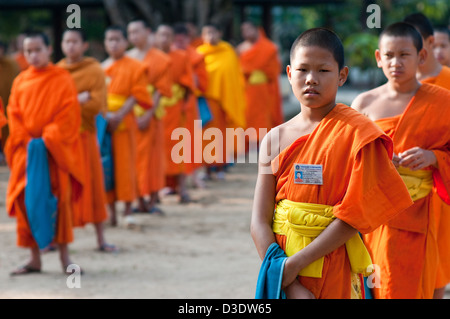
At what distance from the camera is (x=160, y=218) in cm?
878

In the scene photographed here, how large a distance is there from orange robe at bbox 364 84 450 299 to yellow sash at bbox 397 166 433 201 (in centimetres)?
4

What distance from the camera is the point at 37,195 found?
5828mm

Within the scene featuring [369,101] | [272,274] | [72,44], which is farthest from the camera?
[72,44]

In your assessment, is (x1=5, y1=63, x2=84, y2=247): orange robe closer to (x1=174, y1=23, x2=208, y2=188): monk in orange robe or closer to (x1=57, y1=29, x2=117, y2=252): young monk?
(x1=57, y1=29, x2=117, y2=252): young monk

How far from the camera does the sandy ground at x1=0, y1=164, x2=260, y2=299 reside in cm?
571

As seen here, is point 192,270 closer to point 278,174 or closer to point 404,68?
point 404,68

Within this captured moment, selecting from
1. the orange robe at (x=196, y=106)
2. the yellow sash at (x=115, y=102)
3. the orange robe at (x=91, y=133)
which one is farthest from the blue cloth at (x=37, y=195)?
the orange robe at (x=196, y=106)

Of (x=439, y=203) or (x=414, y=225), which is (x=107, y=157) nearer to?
(x=439, y=203)

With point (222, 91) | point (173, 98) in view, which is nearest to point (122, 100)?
point (173, 98)

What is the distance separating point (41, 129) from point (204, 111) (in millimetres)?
5313

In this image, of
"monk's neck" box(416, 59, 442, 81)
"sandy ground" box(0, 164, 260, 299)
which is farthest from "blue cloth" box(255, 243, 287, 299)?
"sandy ground" box(0, 164, 260, 299)

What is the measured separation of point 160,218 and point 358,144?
6.18 meters

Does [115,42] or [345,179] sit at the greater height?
[115,42]

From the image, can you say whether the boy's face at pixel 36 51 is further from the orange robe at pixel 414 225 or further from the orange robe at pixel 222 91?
the orange robe at pixel 222 91
